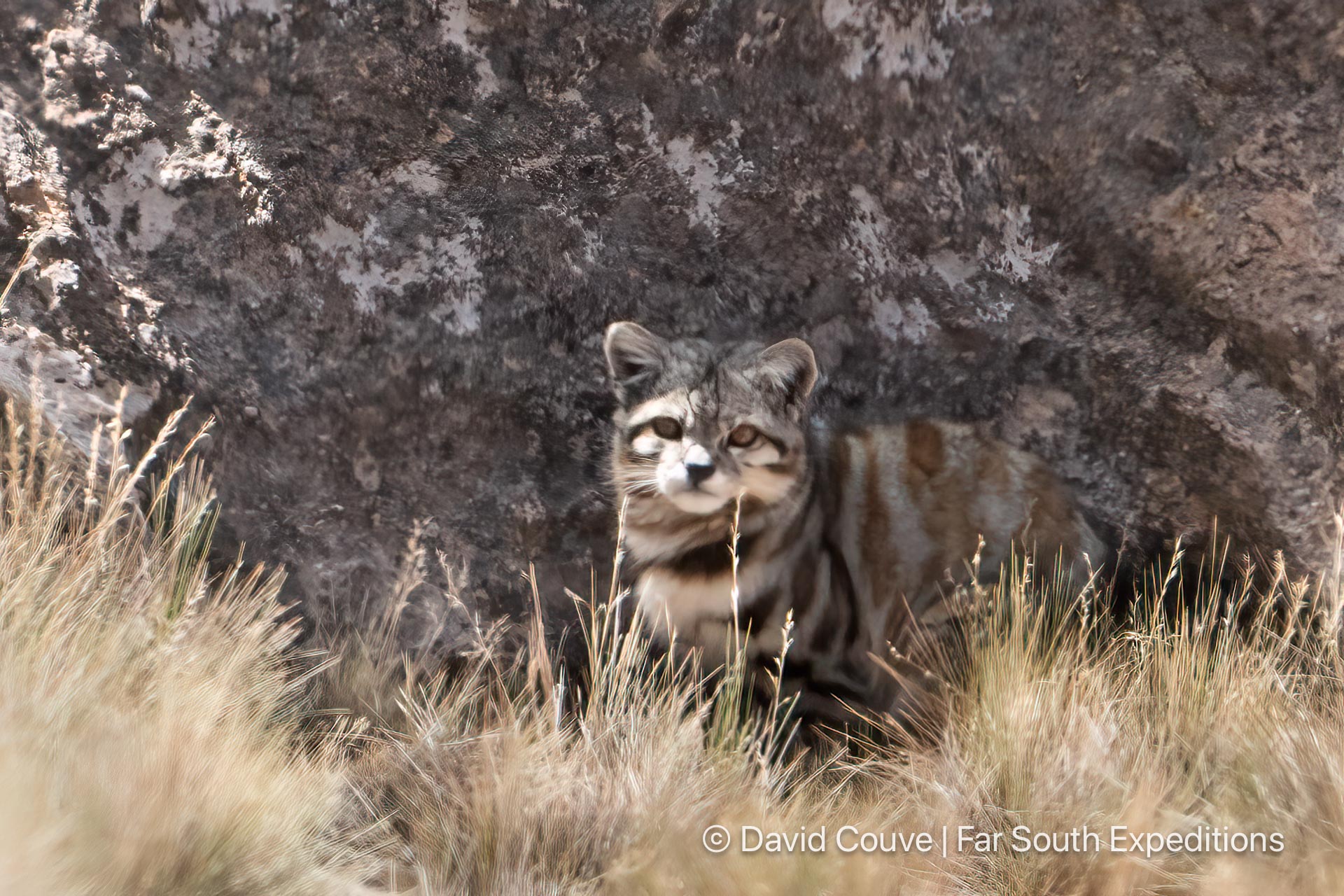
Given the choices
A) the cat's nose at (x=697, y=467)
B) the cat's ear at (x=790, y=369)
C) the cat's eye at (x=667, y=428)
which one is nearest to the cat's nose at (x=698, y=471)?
the cat's nose at (x=697, y=467)

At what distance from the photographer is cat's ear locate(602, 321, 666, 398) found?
3898 millimetres

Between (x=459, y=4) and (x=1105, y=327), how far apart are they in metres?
2.77

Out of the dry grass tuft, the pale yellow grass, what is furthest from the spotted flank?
the dry grass tuft

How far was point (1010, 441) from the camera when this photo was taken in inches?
162

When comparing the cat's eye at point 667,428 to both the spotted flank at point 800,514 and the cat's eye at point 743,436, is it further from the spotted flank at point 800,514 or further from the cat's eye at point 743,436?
the cat's eye at point 743,436

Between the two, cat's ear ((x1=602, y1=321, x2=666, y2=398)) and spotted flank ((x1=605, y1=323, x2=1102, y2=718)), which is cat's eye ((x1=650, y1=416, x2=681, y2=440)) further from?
cat's ear ((x1=602, y1=321, x2=666, y2=398))

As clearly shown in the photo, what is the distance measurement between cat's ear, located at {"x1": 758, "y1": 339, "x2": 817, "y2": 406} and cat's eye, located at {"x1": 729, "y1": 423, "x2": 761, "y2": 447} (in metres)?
0.21

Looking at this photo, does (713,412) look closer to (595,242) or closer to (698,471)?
(698,471)

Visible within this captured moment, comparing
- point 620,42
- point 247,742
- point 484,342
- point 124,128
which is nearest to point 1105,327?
point 620,42

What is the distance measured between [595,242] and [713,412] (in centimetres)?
94

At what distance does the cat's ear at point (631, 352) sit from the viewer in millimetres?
3898

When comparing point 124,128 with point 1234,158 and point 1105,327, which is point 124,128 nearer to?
point 1105,327

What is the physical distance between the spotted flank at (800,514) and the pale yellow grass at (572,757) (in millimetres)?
234

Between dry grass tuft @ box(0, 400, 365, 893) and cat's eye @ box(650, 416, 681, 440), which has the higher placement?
cat's eye @ box(650, 416, 681, 440)
